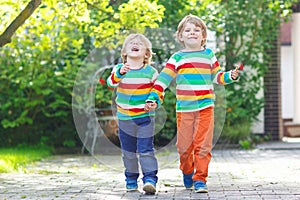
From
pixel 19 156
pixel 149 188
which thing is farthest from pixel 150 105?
pixel 19 156

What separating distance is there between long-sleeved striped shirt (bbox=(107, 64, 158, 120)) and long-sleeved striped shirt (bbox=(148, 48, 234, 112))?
0.09m

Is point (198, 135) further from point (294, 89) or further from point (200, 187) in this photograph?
point (294, 89)

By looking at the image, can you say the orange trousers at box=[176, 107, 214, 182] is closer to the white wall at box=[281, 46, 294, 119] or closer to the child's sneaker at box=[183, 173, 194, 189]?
the child's sneaker at box=[183, 173, 194, 189]

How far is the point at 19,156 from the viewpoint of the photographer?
→ 9414 millimetres

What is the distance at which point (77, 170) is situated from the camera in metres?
8.20

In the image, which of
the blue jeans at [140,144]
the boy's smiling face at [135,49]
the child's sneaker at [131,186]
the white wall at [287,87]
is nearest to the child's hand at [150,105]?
the blue jeans at [140,144]

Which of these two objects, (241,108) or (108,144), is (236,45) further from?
(108,144)

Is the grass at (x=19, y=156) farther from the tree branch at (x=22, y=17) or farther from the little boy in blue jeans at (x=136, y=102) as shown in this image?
the little boy in blue jeans at (x=136, y=102)

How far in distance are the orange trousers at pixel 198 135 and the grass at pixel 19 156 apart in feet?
9.52

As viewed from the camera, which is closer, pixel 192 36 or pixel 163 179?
pixel 192 36

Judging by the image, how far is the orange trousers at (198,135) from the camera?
5.66m

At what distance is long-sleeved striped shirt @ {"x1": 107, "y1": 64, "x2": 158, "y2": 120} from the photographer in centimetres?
572

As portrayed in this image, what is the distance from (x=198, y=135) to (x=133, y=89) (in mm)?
628

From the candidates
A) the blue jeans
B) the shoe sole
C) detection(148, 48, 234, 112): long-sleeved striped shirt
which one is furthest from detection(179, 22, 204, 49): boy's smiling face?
the shoe sole
